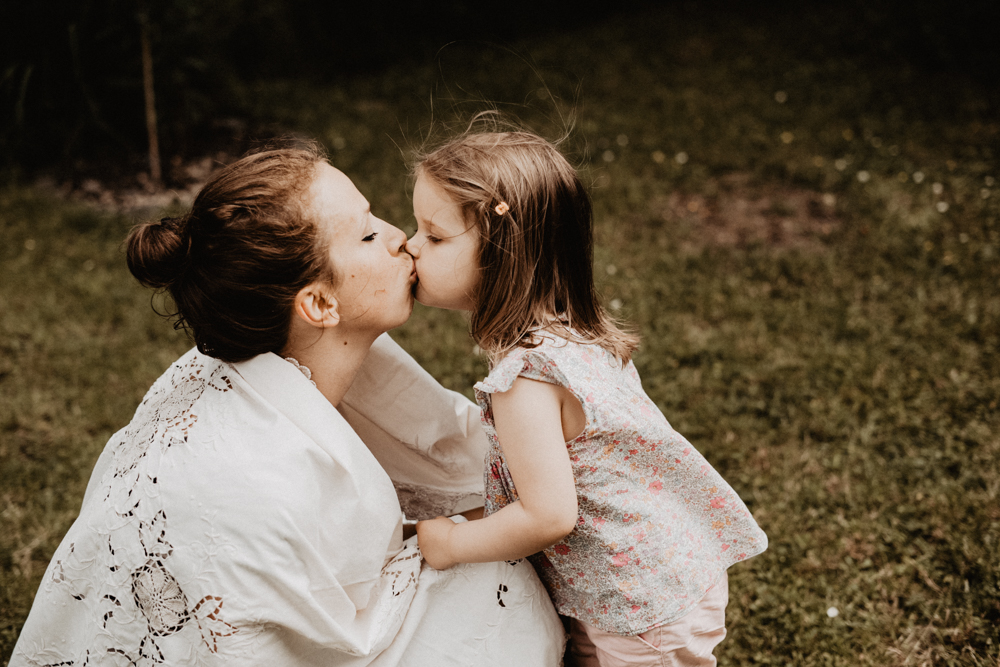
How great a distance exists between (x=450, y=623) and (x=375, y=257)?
88 cm

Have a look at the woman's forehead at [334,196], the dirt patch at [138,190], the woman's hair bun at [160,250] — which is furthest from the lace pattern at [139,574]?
the dirt patch at [138,190]

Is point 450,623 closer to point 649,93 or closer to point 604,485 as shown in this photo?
point 604,485

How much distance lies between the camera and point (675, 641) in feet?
5.91

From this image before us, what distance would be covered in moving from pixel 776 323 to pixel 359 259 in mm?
2682

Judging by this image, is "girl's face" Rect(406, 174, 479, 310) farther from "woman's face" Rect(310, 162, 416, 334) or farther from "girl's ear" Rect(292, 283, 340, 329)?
"girl's ear" Rect(292, 283, 340, 329)

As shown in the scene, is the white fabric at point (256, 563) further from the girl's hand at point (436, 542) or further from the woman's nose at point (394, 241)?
the woman's nose at point (394, 241)

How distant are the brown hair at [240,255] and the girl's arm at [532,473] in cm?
55

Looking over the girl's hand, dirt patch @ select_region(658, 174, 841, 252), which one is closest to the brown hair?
the girl's hand

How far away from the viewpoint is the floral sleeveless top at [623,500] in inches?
66.6

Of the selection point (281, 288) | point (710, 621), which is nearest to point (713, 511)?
point (710, 621)

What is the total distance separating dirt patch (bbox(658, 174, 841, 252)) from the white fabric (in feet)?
10.8

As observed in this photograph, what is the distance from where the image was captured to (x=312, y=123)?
6.57 meters

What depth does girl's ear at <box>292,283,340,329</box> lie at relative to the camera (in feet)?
5.74

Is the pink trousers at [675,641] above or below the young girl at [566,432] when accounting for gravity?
below
